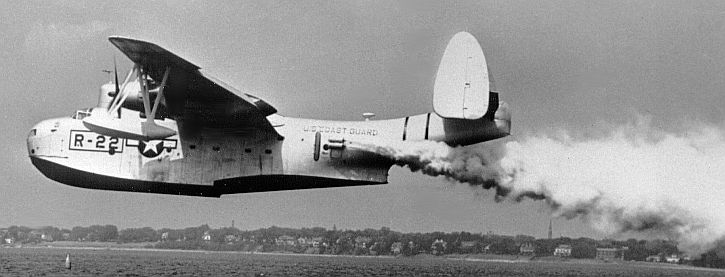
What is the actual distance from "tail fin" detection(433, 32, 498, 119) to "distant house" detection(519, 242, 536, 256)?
256ft

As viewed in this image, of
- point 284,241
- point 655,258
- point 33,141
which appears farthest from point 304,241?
point 33,141

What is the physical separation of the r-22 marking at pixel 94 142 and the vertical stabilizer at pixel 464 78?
26.0 ft

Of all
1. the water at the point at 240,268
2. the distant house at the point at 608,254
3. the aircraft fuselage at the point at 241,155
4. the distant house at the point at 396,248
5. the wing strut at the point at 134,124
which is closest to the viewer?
the wing strut at the point at 134,124

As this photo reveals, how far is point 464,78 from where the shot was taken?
64.9 ft

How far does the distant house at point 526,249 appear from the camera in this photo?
96.7 metres

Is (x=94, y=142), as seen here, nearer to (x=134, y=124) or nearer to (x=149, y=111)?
(x=134, y=124)

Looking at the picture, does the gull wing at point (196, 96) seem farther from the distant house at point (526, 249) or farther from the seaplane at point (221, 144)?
the distant house at point (526, 249)

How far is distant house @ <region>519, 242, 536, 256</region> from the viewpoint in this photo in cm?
9666

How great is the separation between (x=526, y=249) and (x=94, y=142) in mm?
82847

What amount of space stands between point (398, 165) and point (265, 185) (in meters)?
Answer: 3.36

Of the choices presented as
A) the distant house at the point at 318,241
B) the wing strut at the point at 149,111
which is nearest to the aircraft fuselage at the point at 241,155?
the wing strut at the point at 149,111

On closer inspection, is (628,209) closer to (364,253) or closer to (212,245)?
(364,253)

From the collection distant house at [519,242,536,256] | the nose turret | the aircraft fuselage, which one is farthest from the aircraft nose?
distant house at [519,242,536,256]

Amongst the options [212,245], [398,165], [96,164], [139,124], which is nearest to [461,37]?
[398,165]
